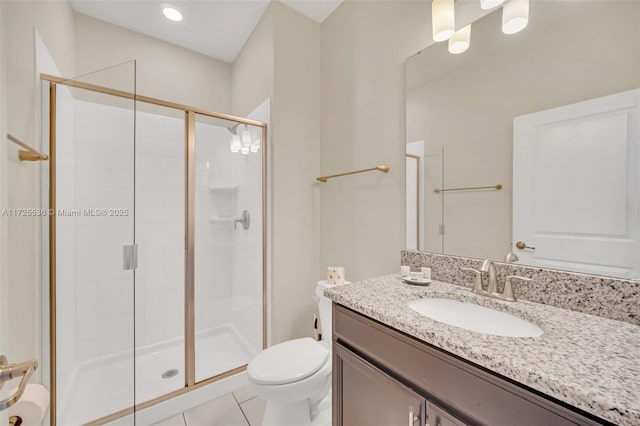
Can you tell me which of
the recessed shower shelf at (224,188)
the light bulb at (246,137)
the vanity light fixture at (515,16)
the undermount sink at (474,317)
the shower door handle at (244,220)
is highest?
the vanity light fixture at (515,16)

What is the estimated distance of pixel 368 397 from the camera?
88 cm

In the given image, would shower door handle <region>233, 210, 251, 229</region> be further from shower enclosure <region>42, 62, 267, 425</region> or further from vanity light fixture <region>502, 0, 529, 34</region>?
vanity light fixture <region>502, 0, 529, 34</region>

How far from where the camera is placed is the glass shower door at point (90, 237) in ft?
4.36

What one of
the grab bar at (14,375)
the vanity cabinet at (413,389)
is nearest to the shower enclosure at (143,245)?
the grab bar at (14,375)

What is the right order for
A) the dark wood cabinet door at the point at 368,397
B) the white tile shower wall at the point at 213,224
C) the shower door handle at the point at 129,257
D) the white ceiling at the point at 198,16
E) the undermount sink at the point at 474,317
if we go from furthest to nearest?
the white tile shower wall at the point at 213,224, the white ceiling at the point at 198,16, the shower door handle at the point at 129,257, the undermount sink at the point at 474,317, the dark wood cabinet door at the point at 368,397

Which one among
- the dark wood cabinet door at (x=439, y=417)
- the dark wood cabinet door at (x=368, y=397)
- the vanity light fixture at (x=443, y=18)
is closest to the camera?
the dark wood cabinet door at (x=439, y=417)

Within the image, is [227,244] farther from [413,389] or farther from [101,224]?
[413,389]

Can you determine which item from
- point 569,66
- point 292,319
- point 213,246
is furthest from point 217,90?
point 569,66

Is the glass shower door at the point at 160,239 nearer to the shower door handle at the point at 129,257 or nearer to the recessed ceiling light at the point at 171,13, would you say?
the shower door handle at the point at 129,257

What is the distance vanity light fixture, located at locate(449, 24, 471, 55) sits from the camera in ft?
3.92

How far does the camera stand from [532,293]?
0.96 metres

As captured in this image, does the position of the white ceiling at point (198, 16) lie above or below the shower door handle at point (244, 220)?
above

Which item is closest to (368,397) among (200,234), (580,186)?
(580,186)

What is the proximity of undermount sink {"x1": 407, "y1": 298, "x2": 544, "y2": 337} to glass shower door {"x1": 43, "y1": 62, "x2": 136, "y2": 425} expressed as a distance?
158 cm
